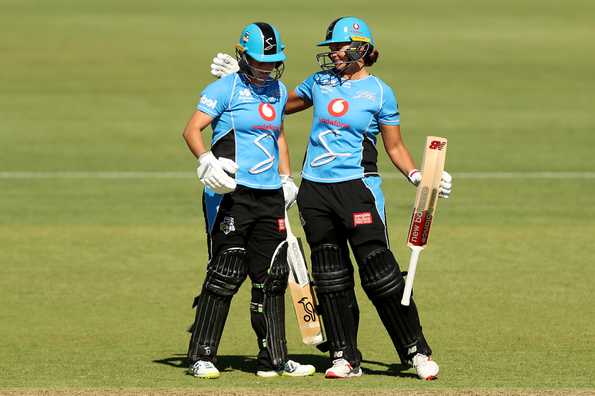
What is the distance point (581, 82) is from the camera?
1161 inches

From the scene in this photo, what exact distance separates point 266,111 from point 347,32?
80 cm

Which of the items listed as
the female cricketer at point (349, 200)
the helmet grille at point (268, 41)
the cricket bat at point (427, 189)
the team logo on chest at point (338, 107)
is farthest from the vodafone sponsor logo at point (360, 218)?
the helmet grille at point (268, 41)

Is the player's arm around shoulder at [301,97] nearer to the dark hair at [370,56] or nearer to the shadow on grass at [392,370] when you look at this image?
the dark hair at [370,56]

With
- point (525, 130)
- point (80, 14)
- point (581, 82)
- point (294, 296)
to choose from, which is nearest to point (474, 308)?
point (294, 296)

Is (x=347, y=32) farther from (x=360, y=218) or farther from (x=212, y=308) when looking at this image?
(x=212, y=308)

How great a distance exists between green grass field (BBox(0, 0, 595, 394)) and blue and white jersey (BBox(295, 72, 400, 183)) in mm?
1449

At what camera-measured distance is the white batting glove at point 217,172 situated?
29.4 ft

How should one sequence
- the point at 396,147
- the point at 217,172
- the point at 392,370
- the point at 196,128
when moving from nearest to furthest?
1. the point at 217,172
2. the point at 196,128
3. the point at 396,147
4. the point at 392,370

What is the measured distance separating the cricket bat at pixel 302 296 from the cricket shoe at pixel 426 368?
78 cm

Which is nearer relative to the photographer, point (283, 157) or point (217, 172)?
point (217, 172)

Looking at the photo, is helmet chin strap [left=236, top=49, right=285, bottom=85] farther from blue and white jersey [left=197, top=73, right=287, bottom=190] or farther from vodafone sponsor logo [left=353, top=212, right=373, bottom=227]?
vodafone sponsor logo [left=353, top=212, right=373, bottom=227]

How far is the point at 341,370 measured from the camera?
939cm

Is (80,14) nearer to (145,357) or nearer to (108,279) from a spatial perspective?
(108,279)

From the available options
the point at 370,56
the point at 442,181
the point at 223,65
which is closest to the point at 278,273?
the point at 442,181
